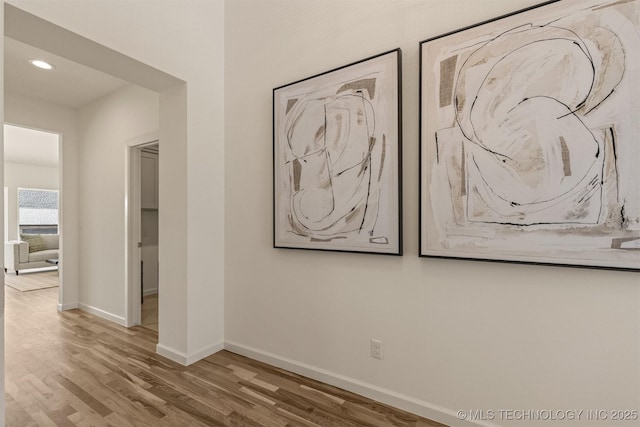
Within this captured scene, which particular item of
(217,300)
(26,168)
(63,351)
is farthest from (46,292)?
(26,168)

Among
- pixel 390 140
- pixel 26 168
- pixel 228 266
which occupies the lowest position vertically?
pixel 228 266

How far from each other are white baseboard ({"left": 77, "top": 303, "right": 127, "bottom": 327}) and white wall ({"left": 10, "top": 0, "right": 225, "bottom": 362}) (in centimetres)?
123

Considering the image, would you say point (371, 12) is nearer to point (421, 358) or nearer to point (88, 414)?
point (421, 358)

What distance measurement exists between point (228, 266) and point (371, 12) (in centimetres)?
224

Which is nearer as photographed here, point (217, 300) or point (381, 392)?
point (381, 392)

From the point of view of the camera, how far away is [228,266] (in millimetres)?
2809

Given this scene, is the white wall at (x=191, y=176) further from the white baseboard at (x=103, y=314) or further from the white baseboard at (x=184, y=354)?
the white baseboard at (x=103, y=314)

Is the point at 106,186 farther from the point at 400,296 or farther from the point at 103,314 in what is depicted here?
the point at 400,296

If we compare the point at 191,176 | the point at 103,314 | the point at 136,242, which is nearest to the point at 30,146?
the point at 103,314

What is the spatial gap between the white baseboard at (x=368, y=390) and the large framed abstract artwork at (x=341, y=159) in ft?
2.89

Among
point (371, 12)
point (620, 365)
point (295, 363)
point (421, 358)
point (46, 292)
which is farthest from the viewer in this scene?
point (46, 292)

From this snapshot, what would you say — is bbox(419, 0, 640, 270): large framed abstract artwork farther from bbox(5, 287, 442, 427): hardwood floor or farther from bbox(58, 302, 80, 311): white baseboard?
bbox(58, 302, 80, 311): white baseboard

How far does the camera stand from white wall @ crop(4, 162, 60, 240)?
305 inches

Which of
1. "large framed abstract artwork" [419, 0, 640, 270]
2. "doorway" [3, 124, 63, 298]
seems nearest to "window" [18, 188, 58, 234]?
"doorway" [3, 124, 63, 298]
